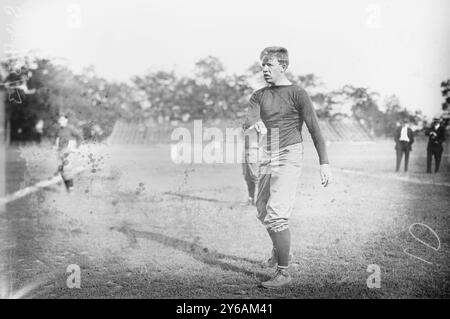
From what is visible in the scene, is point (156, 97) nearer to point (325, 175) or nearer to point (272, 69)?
point (272, 69)

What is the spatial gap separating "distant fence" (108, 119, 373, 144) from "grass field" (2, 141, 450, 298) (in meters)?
1.90

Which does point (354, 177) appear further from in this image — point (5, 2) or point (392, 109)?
point (5, 2)

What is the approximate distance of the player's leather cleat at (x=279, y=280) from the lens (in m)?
4.10

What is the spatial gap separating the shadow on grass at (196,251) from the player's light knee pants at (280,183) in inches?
25.3

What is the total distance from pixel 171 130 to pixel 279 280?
12473 millimetres

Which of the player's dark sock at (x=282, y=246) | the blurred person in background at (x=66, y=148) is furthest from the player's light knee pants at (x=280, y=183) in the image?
the blurred person in background at (x=66, y=148)

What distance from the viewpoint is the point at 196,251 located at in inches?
214

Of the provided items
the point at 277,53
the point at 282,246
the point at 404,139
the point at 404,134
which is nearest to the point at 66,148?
the point at 277,53

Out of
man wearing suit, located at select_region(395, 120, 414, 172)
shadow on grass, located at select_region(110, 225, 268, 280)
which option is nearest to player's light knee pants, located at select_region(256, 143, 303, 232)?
shadow on grass, located at select_region(110, 225, 268, 280)

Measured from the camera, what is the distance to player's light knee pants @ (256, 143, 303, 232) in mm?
4234

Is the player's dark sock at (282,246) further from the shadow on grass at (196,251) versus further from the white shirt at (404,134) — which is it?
the white shirt at (404,134)

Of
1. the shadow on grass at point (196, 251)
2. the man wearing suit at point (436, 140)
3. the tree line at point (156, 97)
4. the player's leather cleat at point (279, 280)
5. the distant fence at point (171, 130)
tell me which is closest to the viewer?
the player's leather cleat at point (279, 280)

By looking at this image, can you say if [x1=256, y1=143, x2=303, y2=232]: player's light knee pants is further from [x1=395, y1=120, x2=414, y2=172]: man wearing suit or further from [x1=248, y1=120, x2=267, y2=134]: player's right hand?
[x1=395, y1=120, x2=414, y2=172]: man wearing suit

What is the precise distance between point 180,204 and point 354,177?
19.6 feet
